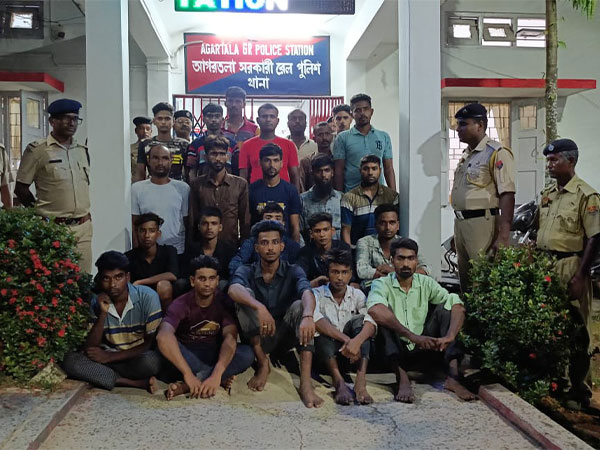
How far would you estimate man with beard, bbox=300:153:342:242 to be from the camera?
573 centimetres

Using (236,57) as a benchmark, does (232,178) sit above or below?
below

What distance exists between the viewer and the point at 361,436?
3.69m

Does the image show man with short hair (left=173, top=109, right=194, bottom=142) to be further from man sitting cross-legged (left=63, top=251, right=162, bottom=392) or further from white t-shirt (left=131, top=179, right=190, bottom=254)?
man sitting cross-legged (left=63, top=251, right=162, bottom=392)

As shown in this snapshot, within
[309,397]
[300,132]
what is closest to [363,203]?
[300,132]

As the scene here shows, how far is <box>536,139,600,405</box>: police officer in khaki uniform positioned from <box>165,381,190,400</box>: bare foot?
9.77 ft

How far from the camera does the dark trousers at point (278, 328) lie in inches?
177

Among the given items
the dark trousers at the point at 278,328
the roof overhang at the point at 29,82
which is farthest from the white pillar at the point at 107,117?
the roof overhang at the point at 29,82

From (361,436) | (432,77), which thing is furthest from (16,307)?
(432,77)

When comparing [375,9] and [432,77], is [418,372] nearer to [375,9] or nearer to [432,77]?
[432,77]

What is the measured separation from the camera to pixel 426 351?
4660 millimetres

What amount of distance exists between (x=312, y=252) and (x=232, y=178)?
3.56 ft

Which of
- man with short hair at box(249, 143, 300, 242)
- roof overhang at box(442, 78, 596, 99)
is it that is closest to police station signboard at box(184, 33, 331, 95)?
roof overhang at box(442, 78, 596, 99)

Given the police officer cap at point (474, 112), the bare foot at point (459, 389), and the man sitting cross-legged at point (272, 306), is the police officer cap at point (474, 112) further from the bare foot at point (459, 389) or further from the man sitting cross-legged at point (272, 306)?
the bare foot at point (459, 389)

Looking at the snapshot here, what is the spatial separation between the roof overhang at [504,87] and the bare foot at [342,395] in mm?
7025
